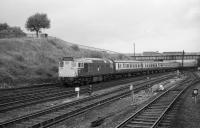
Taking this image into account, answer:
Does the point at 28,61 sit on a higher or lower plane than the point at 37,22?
lower

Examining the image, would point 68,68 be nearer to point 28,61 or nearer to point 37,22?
point 28,61

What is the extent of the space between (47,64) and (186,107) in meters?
30.1

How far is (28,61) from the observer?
41531 mm

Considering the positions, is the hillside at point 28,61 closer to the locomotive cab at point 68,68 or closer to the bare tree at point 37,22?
the locomotive cab at point 68,68

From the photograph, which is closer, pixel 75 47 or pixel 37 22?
pixel 75 47

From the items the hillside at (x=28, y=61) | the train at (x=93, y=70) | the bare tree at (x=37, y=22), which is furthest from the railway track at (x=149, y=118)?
the bare tree at (x=37, y=22)

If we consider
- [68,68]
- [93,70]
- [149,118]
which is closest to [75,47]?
[93,70]

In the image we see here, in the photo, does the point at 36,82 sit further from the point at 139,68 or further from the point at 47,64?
the point at 139,68

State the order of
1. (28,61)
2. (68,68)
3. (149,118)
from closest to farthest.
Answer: (149,118), (68,68), (28,61)

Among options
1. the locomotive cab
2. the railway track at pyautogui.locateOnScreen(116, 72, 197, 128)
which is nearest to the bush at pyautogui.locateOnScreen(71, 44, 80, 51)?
the locomotive cab

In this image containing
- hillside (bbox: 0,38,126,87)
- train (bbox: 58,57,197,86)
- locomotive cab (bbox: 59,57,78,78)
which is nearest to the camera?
locomotive cab (bbox: 59,57,78,78)

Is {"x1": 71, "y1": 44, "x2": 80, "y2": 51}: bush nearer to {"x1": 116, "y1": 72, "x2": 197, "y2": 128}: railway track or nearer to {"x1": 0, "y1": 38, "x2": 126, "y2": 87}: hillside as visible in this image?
{"x1": 0, "y1": 38, "x2": 126, "y2": 87}: hillside

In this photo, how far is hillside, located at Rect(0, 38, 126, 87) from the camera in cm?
3419

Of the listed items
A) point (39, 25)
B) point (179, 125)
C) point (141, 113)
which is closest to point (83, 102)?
point (141, 113)
